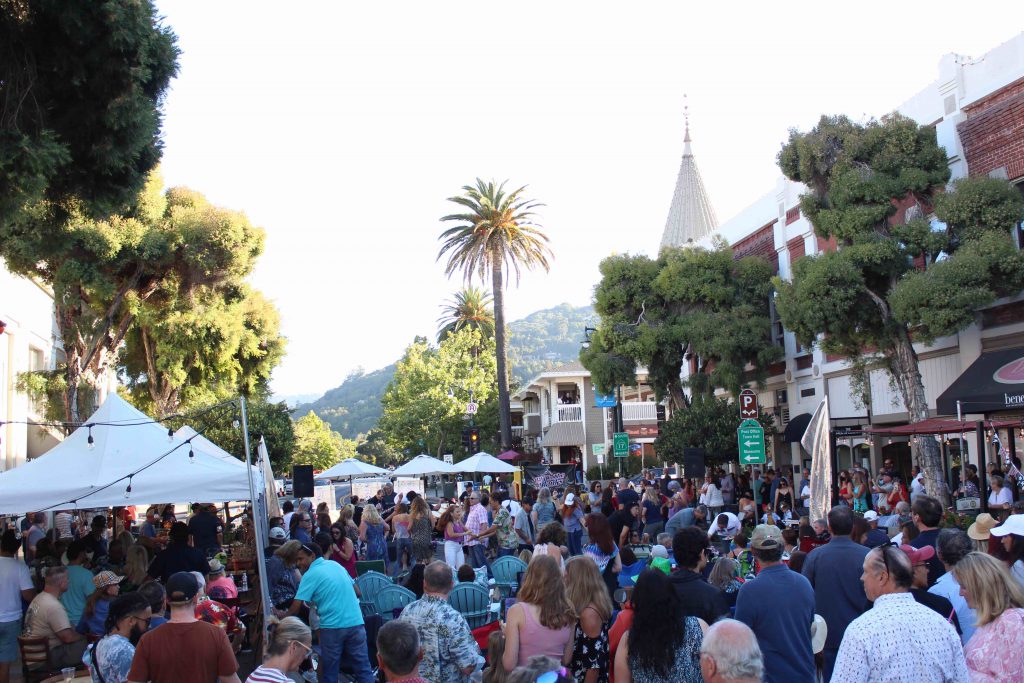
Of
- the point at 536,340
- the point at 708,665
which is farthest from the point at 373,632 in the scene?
the point at 536,340

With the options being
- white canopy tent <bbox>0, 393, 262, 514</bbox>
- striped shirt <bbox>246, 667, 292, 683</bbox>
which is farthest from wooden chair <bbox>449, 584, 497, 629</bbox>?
striped shirt <bbox>246, 667, 292, 683</bbox>

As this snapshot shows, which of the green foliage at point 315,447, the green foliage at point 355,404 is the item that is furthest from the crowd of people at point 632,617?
the green foliage at point 355,404

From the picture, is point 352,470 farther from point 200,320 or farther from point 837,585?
point 837,585

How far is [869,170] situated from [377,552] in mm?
13614

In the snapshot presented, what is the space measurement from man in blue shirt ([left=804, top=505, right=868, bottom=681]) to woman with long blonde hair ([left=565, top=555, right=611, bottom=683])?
1648mm

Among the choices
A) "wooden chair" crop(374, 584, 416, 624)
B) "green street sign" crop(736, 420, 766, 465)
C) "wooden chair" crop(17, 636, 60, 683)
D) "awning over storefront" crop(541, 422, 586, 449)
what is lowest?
"wooden chair" crop(17, 636, 60, 683)

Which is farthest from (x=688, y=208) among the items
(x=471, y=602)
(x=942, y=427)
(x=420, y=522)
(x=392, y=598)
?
(x=471, y=602)

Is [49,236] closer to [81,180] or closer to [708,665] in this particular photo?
[81,180]

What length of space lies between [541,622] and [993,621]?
8.64ft

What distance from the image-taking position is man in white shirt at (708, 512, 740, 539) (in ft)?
45.3

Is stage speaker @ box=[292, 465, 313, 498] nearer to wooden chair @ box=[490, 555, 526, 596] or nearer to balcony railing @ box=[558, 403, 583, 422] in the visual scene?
wooden chair @ box=[490, 555, 526, 596]

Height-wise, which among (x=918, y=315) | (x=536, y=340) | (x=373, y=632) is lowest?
(x=373, y=632)

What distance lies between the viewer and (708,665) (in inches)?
171

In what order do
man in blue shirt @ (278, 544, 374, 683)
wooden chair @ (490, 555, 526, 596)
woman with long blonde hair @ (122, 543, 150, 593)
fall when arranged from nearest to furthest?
1. man in blue shirt @ (278, 544, 374, 683)
2. woman with long blonde hair @ (122, 543, 150, 593)
3. wooden chair @ (490, 555, 526, 596)
